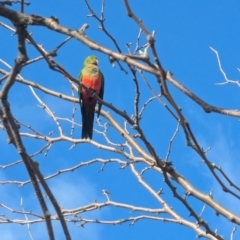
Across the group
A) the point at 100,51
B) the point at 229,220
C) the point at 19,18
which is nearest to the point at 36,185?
the point at 100,51

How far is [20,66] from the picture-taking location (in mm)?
1547

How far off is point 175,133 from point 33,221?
3.83 feet

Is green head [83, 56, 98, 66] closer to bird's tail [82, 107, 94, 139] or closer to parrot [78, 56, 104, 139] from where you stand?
parrot [78, 56, 104, 139]

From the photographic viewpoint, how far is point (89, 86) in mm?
6227

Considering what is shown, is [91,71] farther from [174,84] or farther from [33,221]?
[174,84]

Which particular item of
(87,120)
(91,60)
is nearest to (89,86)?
(87,120)

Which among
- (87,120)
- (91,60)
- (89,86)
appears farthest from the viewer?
(91,60)

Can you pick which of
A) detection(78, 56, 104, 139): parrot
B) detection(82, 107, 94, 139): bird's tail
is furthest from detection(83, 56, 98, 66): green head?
detection(82, 107, 94, 139): bird's tail

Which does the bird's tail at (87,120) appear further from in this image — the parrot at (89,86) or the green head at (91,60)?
the green head at (91,60)

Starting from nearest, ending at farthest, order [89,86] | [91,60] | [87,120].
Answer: [87,120]
[89,86]
[91,60]

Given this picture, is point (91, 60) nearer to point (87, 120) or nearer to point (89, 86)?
point (89, 86)

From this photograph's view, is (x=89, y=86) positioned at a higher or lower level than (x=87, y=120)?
higher

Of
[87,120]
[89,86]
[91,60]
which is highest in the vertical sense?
[91,60]

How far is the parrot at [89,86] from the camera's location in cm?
589
